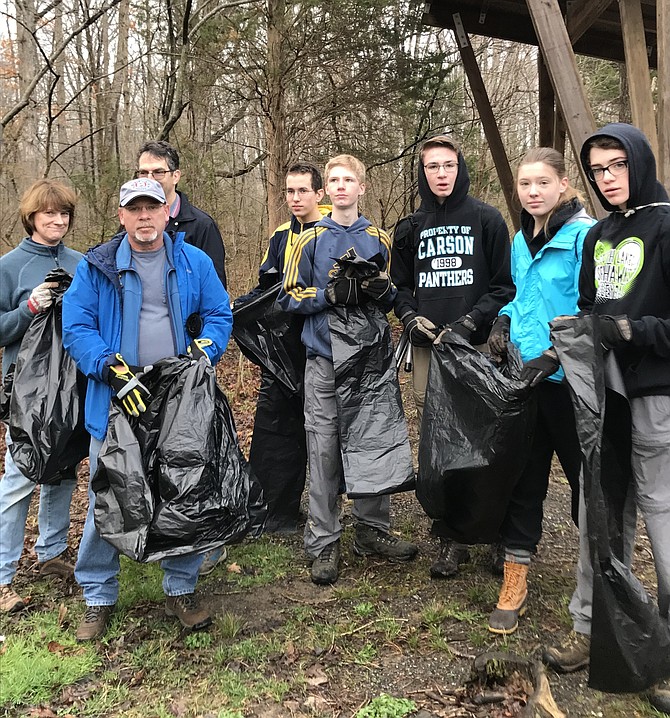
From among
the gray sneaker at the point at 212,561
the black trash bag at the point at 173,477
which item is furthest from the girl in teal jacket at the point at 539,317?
the gray sneaker at the point at 212,561

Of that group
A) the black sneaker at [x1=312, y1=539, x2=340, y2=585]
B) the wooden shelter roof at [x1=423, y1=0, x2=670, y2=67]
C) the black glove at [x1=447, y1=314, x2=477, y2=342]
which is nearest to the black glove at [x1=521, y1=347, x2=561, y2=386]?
the black glove at [x1=447, y1=314, x2=477, y2=342]

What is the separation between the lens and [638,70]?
4215mm

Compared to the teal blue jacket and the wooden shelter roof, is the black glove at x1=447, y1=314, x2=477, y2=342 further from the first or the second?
the wooden shelter roof

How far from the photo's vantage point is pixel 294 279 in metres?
3.27

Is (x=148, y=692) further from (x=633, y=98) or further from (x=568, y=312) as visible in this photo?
(x=633, y=98)

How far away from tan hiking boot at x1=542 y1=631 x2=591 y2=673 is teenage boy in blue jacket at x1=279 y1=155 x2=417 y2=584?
1072 mm

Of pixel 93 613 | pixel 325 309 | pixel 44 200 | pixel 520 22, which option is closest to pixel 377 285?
pixel 325 309

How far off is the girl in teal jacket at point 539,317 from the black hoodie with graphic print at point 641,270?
0.87 ft

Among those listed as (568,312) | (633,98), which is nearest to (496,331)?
(568,312)

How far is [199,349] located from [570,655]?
6.58ft

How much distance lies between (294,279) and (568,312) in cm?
138

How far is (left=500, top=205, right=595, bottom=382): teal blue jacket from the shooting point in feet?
8.67

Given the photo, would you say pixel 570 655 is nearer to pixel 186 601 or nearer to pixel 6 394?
pixel 186 601

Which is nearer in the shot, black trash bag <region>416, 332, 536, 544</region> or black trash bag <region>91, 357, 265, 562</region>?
black trash bag <region>91, 357, 265, 562</region>
